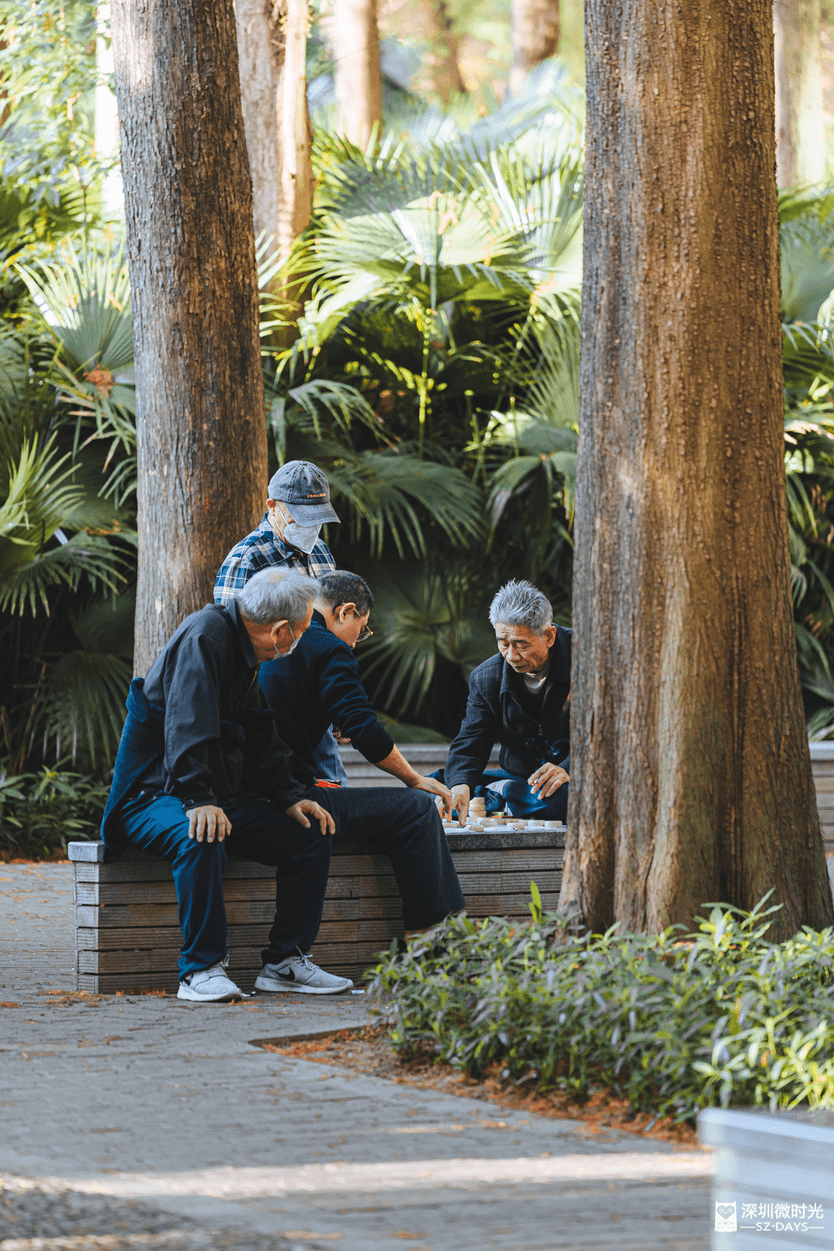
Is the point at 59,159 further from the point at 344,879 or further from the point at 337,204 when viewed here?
the point at 344,879

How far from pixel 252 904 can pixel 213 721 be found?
2.76 feet

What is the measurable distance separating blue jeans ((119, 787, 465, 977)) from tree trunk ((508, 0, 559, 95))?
19109 millimetres

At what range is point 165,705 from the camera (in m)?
5.50

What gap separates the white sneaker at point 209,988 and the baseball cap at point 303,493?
1.91 metres

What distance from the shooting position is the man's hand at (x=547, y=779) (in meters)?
6.75

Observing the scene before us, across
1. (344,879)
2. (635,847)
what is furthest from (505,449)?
(635,847)

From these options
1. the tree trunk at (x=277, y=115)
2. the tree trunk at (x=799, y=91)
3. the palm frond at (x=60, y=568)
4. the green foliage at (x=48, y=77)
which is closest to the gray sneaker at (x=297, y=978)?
the palm frond at (x=60, y=568)

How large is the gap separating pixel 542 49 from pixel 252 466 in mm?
17870

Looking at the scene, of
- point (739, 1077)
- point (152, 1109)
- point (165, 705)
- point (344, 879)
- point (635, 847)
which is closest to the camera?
point (739, 1077)

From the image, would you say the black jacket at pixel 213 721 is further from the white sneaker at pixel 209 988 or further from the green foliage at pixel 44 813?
the green foliage at pixel 44 813

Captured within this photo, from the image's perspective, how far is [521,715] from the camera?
275 inches

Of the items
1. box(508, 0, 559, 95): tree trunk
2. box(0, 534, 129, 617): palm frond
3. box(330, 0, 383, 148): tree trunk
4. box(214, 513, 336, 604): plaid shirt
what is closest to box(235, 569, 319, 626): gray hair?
box(214, 513, 336, 604): plaid shirt

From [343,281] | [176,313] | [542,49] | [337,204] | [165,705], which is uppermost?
[542,49]

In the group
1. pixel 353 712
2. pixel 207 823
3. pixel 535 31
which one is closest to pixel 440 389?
pixel 353 712
